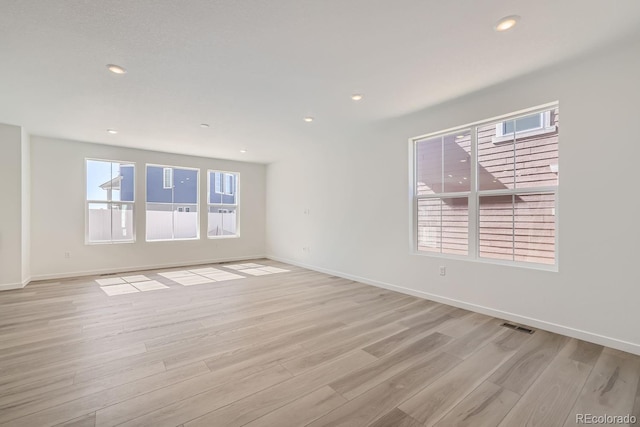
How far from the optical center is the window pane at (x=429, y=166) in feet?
12.9

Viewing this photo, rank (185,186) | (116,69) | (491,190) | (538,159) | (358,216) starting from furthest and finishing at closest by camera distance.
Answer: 1. (185,186)
2. (358,216)
3. (491,190)
4. (538,159)
5. (116,69)

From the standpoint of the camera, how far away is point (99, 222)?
5.55m

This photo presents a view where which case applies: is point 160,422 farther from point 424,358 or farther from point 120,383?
point 424,358

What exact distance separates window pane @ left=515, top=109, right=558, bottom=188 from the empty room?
0.03 m

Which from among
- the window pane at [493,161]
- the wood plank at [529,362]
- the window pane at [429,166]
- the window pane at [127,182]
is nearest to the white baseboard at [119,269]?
the window pane at [127,182]

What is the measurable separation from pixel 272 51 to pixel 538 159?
2996mm

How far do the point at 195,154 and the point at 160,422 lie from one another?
5.80 meters

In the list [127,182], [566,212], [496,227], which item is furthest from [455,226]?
Result: [127,182]

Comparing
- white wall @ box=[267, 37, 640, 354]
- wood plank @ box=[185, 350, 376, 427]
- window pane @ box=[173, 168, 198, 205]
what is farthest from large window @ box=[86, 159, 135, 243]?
wood plank @ box=[185, 350, 376, 427]

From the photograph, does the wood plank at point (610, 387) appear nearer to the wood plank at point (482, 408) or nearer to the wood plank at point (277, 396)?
the wood plank at point (482, 408)

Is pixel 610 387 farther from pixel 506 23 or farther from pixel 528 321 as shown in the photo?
pixel 506 23

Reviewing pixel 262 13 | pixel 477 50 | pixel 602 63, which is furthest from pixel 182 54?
pixel 602 63

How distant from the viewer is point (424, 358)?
2.30 meters

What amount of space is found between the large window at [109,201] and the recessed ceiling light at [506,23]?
21.3ft
